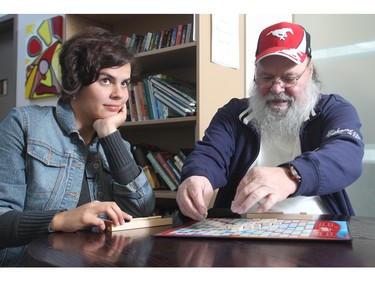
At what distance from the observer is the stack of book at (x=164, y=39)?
213 cm

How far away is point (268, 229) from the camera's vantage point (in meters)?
0.81

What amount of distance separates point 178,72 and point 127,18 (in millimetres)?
594

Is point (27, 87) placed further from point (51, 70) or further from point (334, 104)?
point (334, 104)

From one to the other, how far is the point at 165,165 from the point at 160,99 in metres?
0.38

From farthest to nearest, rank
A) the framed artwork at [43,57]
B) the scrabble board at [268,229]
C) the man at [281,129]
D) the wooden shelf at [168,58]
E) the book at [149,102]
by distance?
the framed artwork at [43,57], the book at [149,102], the wooden shelf at [168,58], the man at [281,129], the scrabble board at [268,229]

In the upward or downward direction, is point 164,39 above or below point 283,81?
above

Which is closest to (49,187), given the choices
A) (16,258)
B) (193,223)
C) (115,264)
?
(16,258)

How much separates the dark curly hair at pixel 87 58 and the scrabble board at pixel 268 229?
62 cm

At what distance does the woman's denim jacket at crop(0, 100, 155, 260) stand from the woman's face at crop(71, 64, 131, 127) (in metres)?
0.06

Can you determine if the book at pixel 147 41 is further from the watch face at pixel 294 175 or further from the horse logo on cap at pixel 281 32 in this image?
the watch face at pixel 294 175

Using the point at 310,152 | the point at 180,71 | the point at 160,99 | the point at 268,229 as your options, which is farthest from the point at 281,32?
the point at 180,71

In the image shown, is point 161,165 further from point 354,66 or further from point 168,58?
point 354,66

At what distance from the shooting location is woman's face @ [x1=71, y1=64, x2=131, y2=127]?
127 cm

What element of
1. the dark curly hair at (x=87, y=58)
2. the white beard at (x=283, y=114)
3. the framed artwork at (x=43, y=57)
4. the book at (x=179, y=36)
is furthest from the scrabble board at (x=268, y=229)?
the framed artwork at (x=43, y=57)
